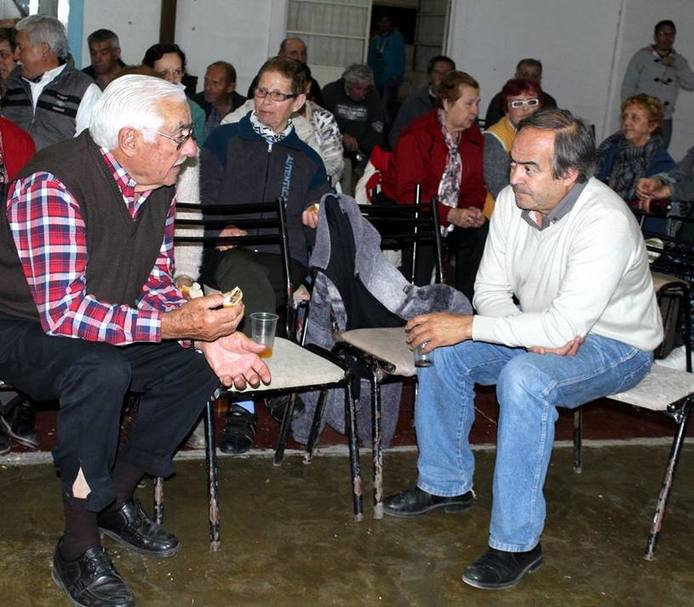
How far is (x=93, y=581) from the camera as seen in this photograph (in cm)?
268

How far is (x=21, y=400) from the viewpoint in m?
3.75

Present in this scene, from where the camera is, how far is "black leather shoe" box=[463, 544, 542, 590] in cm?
297

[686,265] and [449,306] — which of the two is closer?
[449,306]

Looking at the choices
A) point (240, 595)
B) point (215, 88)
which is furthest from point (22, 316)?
point (215, 88)

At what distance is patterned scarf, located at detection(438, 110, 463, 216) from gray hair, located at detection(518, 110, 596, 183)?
208 centimetres

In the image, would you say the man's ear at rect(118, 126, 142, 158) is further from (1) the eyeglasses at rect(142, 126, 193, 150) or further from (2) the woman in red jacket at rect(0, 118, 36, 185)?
(2) the woman in red jacket at rect(0, 118, 36, 185)

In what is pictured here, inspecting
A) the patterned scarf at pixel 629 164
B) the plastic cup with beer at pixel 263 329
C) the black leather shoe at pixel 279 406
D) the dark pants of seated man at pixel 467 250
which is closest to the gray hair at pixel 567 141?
the plastic cup with beer at pixel 263 329

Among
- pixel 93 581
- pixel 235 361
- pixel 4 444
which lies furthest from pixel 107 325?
pixel 4 444

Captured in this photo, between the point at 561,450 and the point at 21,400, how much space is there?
2076 mm

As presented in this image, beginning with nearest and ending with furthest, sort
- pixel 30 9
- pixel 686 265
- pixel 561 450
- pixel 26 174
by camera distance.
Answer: pixel 26 174 → pixel 561 450 → pixel 686 265 → pixel 30 9

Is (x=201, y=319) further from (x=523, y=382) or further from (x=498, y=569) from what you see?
(x=498, y=569)

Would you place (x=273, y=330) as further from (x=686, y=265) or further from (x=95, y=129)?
(x=686, y=265)

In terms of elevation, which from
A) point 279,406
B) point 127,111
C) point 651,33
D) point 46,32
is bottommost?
point 279,406

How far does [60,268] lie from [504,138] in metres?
3.20
